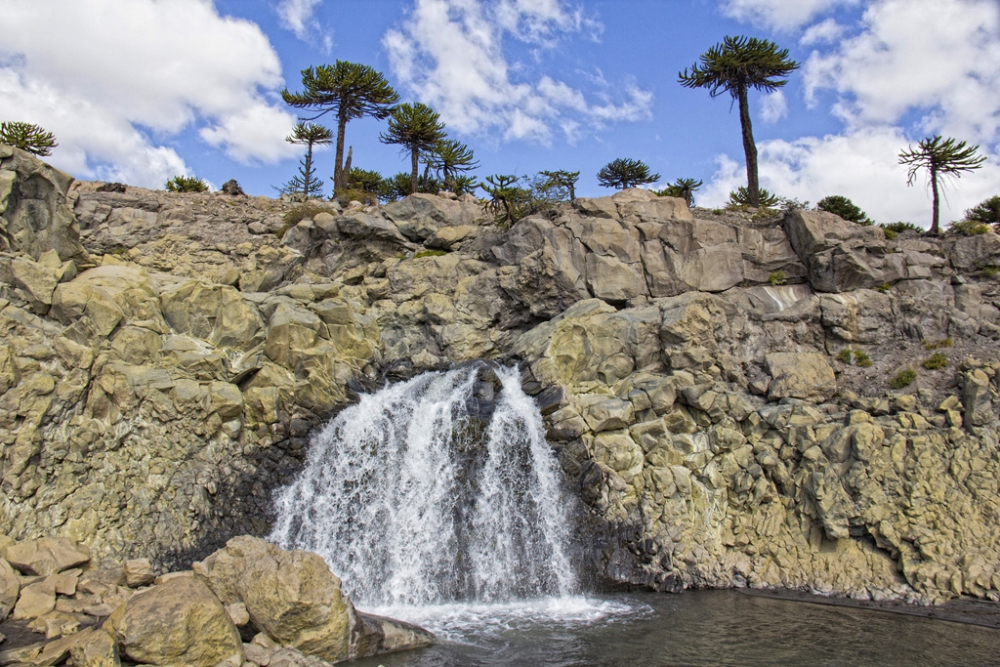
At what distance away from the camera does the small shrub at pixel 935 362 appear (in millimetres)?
20891

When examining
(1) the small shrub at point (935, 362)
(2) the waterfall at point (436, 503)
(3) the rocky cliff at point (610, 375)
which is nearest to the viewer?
(3) the rocky cliff at point (610, 375)

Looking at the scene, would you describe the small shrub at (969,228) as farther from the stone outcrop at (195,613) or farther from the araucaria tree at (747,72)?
the stone outcrop at (195,613)

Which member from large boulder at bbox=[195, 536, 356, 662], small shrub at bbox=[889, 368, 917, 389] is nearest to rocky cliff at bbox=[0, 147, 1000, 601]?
small shrub at bbox=[889, 368, 917, 389]

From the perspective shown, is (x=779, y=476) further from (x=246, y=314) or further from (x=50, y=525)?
(x=50, y=525)

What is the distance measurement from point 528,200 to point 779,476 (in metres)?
18.5

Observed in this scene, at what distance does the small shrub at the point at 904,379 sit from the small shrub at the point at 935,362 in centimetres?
55

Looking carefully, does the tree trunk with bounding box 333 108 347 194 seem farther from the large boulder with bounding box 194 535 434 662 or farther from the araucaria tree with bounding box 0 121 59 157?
the large boulder with bounding box 194 535 434 662

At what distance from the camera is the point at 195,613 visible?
10.6 metres

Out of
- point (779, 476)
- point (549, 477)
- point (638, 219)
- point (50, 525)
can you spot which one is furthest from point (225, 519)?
point (638, 219)

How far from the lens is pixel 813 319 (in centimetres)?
2422

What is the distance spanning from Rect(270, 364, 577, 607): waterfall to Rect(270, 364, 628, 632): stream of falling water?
0.04m

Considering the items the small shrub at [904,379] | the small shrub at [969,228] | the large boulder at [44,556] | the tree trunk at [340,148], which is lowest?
the large boulder at [44,556]

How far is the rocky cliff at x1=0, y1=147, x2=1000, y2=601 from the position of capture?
17.2 m

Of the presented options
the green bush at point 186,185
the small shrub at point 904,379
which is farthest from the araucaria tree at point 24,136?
the small shrub at point 904,379
